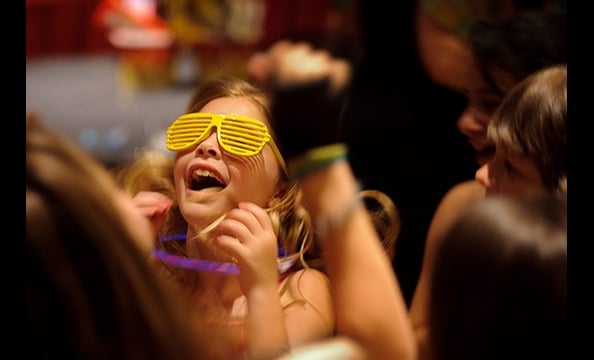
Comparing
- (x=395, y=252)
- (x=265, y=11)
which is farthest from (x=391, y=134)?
(x=265, y=11)

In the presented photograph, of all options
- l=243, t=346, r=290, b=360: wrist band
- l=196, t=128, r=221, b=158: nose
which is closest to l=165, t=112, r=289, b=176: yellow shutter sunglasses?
l=196, t=128, r=221, b=158: nose

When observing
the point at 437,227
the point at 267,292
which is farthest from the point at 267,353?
the point at 437,227

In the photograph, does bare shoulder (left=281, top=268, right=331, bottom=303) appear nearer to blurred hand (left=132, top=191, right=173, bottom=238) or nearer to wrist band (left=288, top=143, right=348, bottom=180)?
blurred hand (left=132, top=191, right=173, bottom=238)

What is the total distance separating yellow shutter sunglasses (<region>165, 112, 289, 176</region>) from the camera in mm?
1386

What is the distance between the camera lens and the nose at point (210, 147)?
139 centimetres

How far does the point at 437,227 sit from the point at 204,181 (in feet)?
1.57

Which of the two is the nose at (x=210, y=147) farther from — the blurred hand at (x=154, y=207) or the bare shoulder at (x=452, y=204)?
the bare shoulder at (x=452, y=204)

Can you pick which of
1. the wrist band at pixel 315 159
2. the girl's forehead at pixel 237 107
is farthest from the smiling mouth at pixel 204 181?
the wrist band at pixel 315 159

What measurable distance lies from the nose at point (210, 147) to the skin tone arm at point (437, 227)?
440mm

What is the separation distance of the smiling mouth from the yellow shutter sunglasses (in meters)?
0.05

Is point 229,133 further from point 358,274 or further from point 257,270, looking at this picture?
point 358,274

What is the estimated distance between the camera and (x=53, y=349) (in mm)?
816

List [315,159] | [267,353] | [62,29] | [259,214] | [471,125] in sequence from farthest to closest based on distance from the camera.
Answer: [62,29] → [471,125] → [259,214] → [267,353] → [315,159]

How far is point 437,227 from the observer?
165cm
